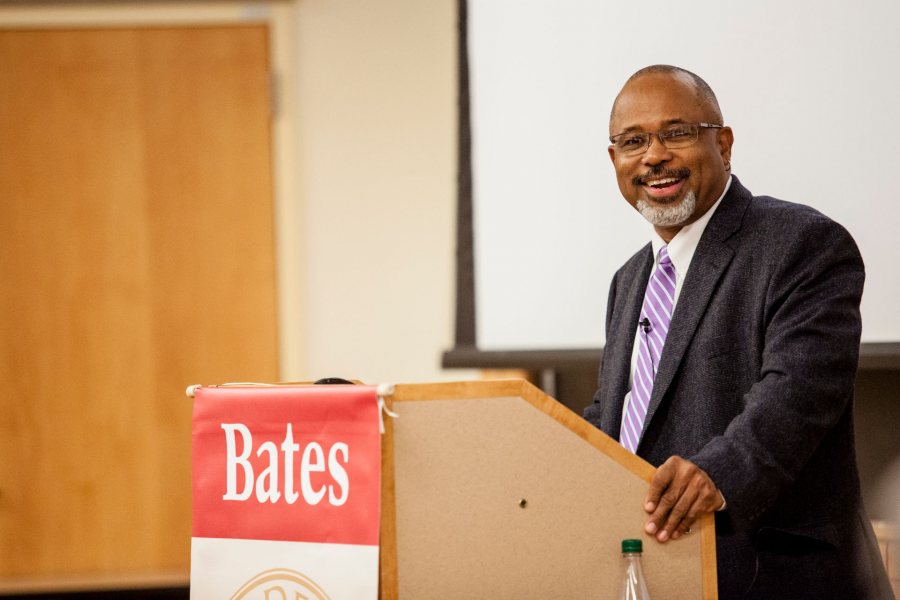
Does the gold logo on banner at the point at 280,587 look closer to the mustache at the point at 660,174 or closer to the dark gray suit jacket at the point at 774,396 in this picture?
the dark gray suit jacket at the point at 774,396

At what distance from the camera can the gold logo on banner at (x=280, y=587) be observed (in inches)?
52.9

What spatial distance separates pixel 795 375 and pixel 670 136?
1.83 feet

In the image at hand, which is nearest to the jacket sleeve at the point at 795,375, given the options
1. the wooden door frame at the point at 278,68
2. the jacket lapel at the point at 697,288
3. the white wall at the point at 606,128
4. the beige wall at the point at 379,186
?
the jacket lapel at the point at 697,288

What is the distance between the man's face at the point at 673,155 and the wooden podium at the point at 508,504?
0.68m

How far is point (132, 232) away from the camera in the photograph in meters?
4.07

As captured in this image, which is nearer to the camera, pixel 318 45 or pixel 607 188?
pixel 607 188

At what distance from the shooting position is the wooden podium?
1322 millimetres

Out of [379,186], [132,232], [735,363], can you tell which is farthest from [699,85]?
[132,232]

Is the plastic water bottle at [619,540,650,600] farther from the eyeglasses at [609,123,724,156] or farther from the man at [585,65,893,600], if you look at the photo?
the eyeglasses at [609,123,724,156]

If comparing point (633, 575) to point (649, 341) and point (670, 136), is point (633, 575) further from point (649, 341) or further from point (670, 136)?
point (670, 136)

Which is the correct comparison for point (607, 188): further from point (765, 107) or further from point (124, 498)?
point (124, 498)

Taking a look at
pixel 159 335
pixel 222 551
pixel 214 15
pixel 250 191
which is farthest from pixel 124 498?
pixel 222 551

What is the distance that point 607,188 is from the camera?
289cm

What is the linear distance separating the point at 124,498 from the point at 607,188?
2.38 m
